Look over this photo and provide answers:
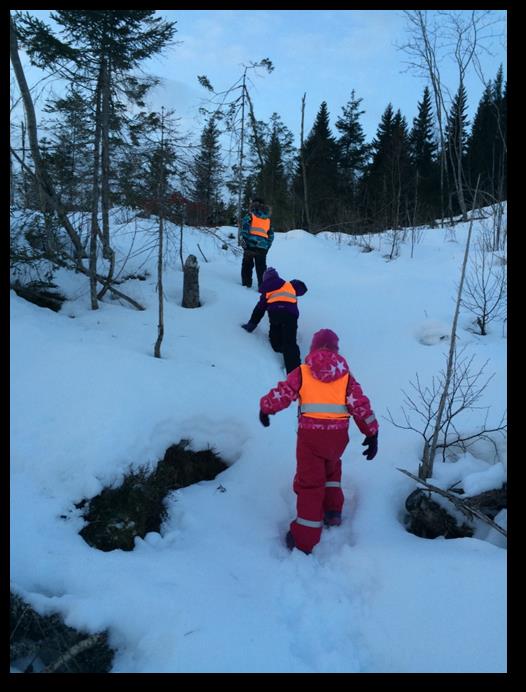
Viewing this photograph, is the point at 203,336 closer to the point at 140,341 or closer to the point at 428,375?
the point at 140,341

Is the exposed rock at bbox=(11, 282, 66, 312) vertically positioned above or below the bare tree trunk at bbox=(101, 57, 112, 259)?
below

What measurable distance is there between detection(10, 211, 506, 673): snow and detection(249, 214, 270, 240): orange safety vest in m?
2.50

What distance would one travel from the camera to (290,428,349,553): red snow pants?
3.47 m

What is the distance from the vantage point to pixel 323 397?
11.6 feet

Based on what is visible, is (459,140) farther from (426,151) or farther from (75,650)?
(426,151)

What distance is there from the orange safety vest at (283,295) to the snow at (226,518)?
0.94 m

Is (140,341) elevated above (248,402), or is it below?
above

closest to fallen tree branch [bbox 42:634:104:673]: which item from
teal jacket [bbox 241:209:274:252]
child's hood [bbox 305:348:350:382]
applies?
Result: child's hood [bbox 305:348:350:382]

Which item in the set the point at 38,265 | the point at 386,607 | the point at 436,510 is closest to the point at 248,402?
the point at 436,510

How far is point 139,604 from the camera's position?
258 centimetres

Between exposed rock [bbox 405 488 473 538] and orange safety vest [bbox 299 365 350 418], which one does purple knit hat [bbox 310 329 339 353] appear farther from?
exposed rock [bbox 405 488 473 538]

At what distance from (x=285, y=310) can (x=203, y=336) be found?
1.49 meters

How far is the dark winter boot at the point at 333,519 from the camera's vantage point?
3803mm

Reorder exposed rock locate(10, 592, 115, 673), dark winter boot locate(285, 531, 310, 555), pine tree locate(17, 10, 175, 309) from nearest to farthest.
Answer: exposed rock locate(10, 592, 115, 673) < dark winter boot locate(285, 531, 310, 555) < pine tree locate(17, 10, 175, 309)
